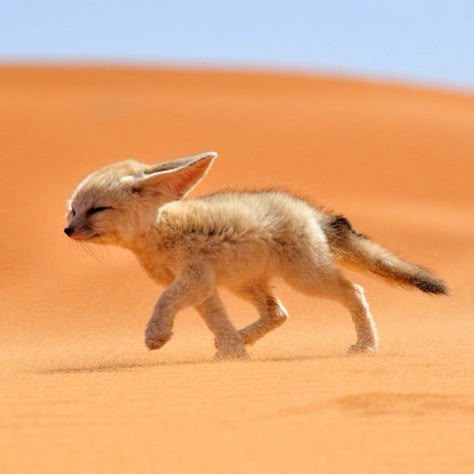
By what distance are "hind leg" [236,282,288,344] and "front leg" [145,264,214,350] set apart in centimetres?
88

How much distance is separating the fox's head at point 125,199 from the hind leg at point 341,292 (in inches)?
37.7

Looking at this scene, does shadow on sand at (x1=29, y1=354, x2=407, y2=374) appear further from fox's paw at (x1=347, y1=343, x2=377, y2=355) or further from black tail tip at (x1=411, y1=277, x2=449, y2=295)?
black tail tip at (x1=411, y1=277, x2=449, y2=295)

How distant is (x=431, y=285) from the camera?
25.7 ft

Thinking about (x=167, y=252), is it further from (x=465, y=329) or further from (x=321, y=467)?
(x=465, y=329)

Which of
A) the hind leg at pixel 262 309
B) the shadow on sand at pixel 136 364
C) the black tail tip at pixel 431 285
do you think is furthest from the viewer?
the hind leg at pixel 262 309

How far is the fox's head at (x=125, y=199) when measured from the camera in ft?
24.5

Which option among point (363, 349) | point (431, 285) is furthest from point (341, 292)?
point (431, 285)

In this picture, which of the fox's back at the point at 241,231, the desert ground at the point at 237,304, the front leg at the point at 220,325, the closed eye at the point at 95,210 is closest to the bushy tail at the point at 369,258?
the fox's back at the point at 241,231

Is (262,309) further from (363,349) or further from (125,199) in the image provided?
(125,199)

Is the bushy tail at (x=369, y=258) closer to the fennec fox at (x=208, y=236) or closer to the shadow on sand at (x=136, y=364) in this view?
the fennec fox at (x=208, y=236)

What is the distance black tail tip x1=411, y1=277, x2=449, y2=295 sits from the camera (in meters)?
7.80

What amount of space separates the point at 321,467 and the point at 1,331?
9.11 metres

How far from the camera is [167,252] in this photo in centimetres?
741

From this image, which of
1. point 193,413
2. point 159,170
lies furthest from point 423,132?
point 193,413
